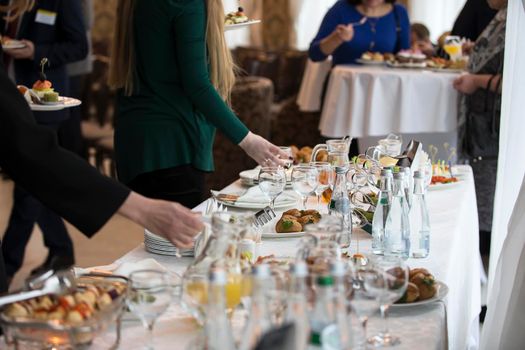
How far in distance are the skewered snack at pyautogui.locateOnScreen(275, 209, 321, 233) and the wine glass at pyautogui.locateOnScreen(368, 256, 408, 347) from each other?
26.8 inches

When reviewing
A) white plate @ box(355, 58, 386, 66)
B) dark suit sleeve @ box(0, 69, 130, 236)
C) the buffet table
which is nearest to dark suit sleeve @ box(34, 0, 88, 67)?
the buffet table

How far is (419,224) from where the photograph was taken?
2236 mm

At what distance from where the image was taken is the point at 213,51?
2799 mm

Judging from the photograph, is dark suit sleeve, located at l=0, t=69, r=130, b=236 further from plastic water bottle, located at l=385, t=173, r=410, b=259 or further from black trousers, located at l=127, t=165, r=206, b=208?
black trousers, located at l=127, t=165, r=206, b=208

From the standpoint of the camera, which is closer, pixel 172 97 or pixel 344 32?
pixel 172 97

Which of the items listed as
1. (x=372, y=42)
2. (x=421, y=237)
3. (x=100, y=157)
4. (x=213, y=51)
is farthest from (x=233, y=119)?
(x=100, y=157)

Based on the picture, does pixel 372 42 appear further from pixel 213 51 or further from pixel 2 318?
pixel 2 318

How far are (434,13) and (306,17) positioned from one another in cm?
142

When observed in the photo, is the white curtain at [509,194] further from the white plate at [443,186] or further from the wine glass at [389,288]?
the wine glass at [389,288]

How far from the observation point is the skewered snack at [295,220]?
232 centimetres

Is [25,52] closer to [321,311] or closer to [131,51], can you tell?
[131,51]

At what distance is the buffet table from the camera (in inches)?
64.9

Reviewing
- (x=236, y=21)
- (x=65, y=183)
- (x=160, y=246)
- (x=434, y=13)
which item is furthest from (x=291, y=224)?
(x=434, y=13)

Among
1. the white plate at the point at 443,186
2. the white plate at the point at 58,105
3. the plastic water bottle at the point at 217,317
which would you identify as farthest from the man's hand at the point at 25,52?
the plastic water bottle at the point at 217,317
